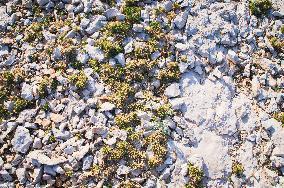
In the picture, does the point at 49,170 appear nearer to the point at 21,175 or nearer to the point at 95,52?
the point at 21,175

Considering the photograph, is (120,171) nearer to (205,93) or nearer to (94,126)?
(94,126)

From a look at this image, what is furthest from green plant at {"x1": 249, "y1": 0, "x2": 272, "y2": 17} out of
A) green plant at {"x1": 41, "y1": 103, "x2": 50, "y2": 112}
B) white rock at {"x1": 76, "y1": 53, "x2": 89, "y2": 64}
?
green plant at {"x1": 41, "y1": 103, "x2": 50, "y2": 112}

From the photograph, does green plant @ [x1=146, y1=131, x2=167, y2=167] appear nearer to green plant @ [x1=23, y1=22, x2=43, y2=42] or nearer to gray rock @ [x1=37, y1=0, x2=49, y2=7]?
green plant @ [x1=23, y1=22, x2=43, y2=42]

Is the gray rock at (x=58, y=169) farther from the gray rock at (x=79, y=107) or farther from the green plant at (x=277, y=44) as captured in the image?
the green plant at (x=277, y=44)

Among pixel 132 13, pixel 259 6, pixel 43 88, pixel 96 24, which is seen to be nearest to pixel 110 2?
pixel 132 13

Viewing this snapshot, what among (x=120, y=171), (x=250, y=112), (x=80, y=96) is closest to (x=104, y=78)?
(x=80, y=96)

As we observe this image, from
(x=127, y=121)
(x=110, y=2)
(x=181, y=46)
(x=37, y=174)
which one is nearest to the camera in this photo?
(x=37, y=174)

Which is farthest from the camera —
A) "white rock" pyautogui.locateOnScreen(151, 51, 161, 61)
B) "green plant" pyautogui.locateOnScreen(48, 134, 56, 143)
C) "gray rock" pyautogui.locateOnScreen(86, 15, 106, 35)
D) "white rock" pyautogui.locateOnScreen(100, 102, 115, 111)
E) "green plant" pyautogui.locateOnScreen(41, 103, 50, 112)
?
"gray rock" pyautogui.locateOnScreen(86, 15, 106, 35)
